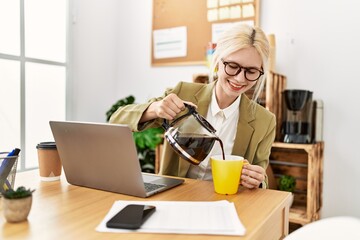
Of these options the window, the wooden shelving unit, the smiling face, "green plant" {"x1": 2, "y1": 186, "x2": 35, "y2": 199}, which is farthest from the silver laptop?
the window

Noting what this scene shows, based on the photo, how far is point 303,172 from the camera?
2287mm

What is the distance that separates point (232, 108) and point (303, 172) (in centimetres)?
122

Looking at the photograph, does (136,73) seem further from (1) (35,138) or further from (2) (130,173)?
(2) (130,173)

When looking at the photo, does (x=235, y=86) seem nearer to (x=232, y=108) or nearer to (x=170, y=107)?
(x=232, y=108)

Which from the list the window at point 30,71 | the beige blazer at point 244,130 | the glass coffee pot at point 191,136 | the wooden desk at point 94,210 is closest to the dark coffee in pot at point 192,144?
the glass coffee pot at point 191,136

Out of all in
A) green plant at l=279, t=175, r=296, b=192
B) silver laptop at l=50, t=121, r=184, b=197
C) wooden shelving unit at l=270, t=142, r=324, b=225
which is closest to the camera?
silver laptop at l=50, t=121, r=184, b=197

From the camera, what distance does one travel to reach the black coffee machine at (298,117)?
2.04 m

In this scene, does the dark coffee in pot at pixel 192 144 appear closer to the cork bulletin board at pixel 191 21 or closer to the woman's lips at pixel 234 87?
the woman's lips at pixel 234 87

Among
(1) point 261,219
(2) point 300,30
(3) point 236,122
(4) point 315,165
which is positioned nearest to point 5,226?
(1) point 261,219

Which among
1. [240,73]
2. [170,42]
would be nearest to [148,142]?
[170,42]

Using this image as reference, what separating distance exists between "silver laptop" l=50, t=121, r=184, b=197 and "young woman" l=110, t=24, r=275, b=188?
0.78 feet

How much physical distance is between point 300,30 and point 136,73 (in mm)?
1498

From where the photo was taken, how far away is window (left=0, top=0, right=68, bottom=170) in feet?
7.15

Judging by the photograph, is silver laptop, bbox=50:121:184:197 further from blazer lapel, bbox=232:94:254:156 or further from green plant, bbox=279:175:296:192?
green plant, bbox=279:175:296:192
